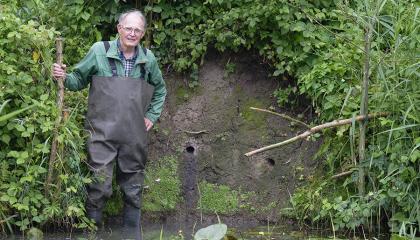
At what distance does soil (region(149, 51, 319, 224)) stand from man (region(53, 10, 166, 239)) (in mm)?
1359

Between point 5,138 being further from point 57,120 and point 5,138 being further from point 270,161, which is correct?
point 270,161

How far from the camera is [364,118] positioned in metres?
6.89

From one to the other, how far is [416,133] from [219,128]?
8.75ft

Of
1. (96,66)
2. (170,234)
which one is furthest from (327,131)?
(96,66)

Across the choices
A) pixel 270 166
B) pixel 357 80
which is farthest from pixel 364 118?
pixel 270 166

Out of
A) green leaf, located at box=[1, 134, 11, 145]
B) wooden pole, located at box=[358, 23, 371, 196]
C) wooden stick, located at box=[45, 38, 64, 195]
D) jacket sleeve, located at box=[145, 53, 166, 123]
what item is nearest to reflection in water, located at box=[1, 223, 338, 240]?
wooden stick, located at box=[45, 38, 64, 195]

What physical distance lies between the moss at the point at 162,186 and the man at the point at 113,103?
0.79 meters

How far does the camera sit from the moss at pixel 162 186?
796 centimetres

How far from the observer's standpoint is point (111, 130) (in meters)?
6.97

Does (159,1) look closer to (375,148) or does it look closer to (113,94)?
(113,94)

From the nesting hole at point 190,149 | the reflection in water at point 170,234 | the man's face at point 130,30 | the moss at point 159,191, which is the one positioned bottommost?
the reflection in water at point 170,234

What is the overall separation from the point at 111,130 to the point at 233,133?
2028 mm

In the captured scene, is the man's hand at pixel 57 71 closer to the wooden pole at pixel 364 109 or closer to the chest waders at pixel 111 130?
the chest waders at pixel 111 130

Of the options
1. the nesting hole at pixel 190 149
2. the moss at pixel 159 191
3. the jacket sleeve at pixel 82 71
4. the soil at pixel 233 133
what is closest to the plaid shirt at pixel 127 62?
the jacket sleeve at pixel 82 71
